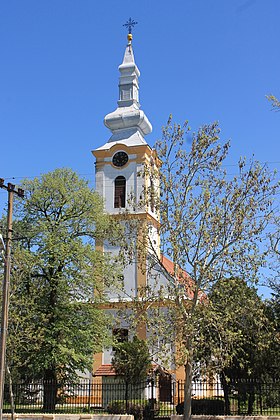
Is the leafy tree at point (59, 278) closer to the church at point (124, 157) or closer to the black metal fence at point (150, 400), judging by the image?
the black metal fence at point (150, 400)

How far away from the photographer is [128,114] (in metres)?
43.7

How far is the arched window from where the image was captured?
41.6 m

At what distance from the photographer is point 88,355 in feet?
100

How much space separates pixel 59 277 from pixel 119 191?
1288 centimetres

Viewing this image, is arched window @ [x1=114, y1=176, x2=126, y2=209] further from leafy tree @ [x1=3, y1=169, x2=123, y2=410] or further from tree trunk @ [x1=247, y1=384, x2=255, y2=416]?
tree trunk @ [x1=247, y1=384, x2=255, y2=416]

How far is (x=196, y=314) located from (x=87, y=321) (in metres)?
13.7

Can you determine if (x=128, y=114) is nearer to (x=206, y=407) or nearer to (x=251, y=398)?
(x=206, y=407)

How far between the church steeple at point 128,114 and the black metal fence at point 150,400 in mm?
19646

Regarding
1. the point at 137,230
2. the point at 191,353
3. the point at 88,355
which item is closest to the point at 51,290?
the point at 88,355

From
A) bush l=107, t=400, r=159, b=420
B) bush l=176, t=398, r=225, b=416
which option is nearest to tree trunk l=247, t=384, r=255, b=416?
bush l=176, t=398, r=225, b=416

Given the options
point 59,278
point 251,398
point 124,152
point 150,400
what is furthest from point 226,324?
point 124,152

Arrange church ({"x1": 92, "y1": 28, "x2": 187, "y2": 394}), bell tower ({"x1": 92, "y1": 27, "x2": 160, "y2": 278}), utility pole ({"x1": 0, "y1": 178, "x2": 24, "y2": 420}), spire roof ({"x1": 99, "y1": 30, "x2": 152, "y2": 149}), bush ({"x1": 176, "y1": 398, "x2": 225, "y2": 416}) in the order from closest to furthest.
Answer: utility pole ({"x1": 0, "y1": 178, "x2": 24, "y2": 420}) < bush ({"x1": 176, "y1": 398, "x2": 225, "y2": 416}) < church ({"x1": 92, "y1": 28, "x2": 187, "y2": 394}) < bell tower ({"x1": 92, "y1": 27, "x2": 160, "y2": 278}) < spire roof ({"x1": 99, "y1": 30, "x2": 152, "y2": 149})

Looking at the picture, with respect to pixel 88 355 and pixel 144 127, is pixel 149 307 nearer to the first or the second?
pixel 88 355

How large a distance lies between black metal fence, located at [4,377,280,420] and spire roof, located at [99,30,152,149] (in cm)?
1952
